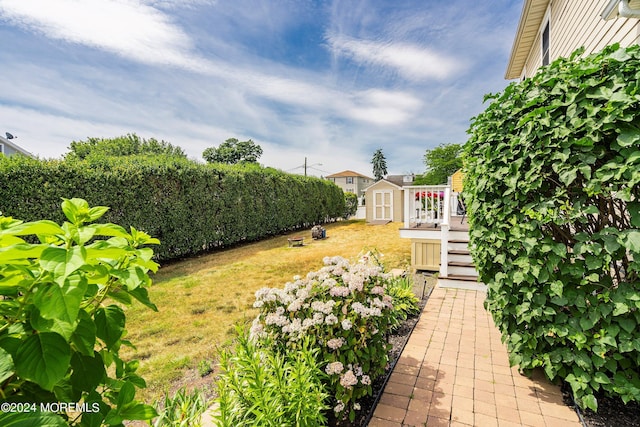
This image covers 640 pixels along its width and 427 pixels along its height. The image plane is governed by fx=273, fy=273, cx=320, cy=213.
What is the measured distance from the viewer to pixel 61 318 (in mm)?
605

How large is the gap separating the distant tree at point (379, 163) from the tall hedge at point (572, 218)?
64.9m

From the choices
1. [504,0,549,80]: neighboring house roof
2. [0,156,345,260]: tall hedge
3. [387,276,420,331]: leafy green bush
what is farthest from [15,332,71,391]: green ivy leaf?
[504,0,549,80]: neighboring house roof

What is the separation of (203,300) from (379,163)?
64.1 meters

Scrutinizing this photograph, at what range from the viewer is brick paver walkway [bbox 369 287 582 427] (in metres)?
2.20

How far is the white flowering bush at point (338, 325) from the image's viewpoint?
2104 mm

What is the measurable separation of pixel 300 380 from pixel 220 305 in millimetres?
3699

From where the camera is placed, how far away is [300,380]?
184 centimetres

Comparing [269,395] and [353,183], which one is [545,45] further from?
[353,183]

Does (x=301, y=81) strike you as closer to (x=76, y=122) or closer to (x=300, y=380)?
(x=76, y=122)

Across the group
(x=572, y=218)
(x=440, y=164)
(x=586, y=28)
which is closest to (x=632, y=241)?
(x=572, y=218)

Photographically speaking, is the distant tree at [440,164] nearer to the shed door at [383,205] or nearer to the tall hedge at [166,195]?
the shed door at [383,205]

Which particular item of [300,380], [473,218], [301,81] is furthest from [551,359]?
[301,81]

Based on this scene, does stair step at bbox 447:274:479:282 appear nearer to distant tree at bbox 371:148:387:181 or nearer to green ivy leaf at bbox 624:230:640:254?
green ivy leaf at bbox 624:230:640:254

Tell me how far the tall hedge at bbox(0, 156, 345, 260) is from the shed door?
8.12 metres
